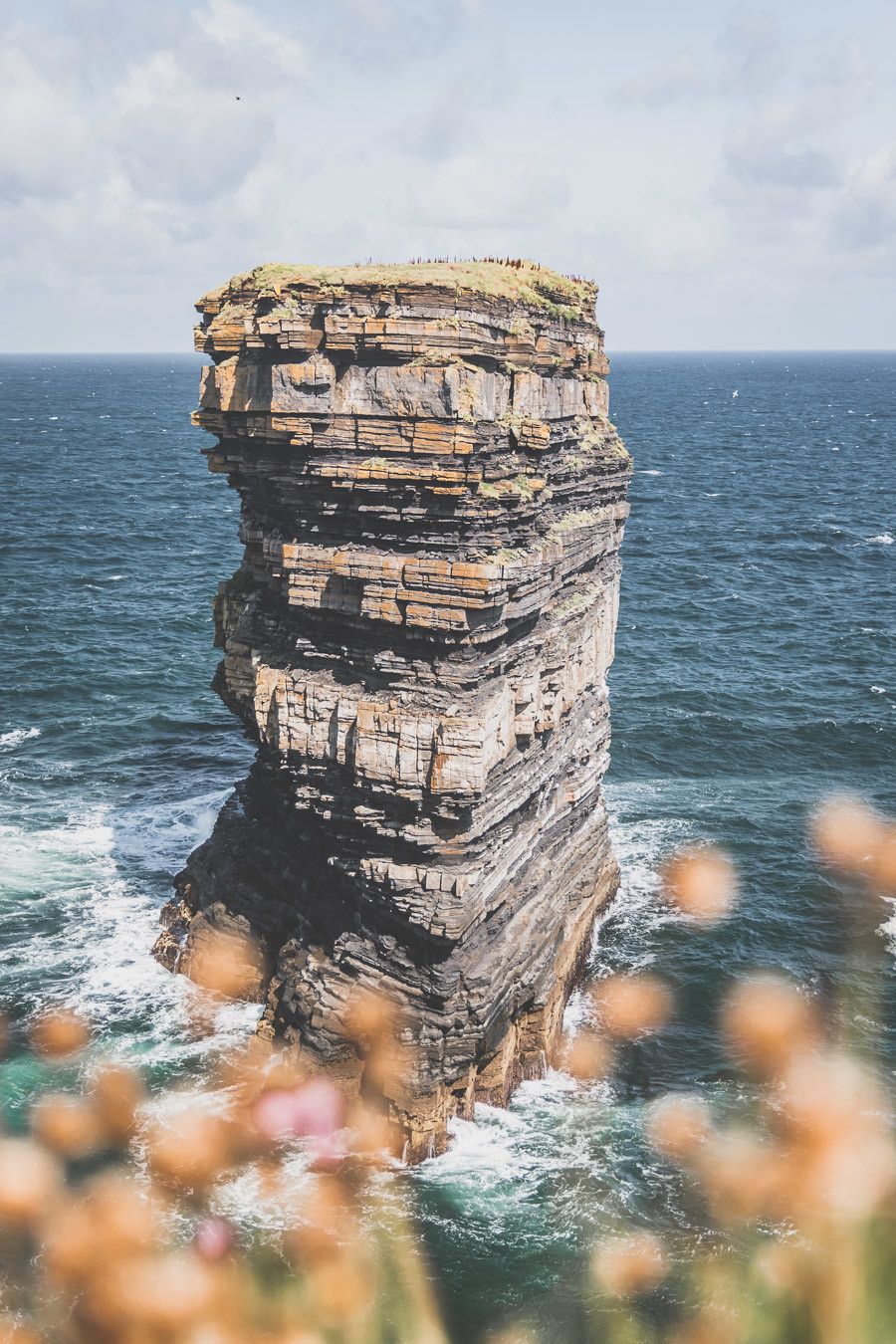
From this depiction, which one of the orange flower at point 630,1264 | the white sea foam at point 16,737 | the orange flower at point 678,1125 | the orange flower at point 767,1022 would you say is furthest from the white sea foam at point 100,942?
the orange flower at point 767,1022

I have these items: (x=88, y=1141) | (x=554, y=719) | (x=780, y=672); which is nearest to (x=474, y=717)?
(x=554, y=719)

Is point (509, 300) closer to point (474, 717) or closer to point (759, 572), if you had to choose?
point (474, 717)

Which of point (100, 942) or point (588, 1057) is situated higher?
point (100, 942)

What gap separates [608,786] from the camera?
5353 cm

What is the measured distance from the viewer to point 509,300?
29.2 metres

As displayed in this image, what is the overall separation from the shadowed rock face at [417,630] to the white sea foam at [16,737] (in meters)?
23.0

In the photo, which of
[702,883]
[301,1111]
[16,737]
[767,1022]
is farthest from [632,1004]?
[16,737]

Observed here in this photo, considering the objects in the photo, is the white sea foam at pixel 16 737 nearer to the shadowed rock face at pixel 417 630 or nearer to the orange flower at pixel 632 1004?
the shadowed rock face at pixel 417 630

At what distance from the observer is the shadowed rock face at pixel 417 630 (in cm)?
2838

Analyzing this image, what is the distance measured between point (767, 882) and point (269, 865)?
2114 cm

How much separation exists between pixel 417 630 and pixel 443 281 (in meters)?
8.75

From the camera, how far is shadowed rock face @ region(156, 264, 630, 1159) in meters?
28.4

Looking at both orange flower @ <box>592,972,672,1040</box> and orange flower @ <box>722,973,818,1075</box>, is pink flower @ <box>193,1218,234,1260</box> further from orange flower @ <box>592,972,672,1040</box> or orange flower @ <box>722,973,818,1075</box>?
orange flower @ <box>722,973,818,1075</box>

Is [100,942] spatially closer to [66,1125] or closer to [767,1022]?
[66,1125]
